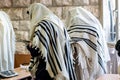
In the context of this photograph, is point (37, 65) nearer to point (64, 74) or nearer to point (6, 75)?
point (64, 74)

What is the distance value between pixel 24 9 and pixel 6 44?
631mm

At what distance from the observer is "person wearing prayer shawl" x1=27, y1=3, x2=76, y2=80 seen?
1.87 metres

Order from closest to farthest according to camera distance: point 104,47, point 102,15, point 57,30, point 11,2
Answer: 1. point 57,30
2. point 104,47
3. point 102,15
4. point 11,2

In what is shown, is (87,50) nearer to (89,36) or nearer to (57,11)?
(89,36)

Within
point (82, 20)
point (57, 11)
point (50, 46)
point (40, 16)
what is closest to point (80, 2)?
point (57, 11)

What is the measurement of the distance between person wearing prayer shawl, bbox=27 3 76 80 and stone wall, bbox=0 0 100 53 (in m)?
1.23

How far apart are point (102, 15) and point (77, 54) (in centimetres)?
96

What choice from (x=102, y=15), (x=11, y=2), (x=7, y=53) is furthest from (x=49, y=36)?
(x=11, y=2)

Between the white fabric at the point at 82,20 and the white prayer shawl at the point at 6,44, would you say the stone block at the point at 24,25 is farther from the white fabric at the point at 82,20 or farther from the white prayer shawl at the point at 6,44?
the white fabric at the point at 82,20

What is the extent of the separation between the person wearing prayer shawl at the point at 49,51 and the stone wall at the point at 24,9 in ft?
4.03

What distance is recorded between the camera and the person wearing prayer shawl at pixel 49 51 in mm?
1871

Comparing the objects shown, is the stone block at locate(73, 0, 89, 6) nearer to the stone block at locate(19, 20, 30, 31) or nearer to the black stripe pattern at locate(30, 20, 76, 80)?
the stone block at locate(19, 20, 30, 31)

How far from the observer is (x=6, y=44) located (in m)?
3.03

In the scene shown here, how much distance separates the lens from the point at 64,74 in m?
1.97
